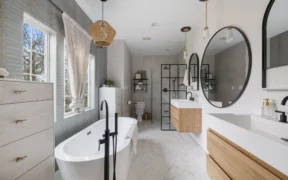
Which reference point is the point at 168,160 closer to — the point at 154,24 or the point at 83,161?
the point at 83,161

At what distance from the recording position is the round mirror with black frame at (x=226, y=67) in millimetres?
1541

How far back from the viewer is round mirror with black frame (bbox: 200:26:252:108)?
154 centimetres

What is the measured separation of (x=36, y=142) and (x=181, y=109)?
2.32 meters

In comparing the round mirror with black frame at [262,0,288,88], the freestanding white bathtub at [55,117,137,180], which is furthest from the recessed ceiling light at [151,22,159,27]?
the freestanding white bathtub at [55,117,137,180]

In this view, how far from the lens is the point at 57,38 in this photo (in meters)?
1.79

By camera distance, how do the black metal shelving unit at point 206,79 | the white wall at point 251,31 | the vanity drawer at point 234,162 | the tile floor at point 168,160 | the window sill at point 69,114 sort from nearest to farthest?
the vanity drawer at point 234,162 → the white wall at point 251,31 → the tile floor at point 168,160 → the window sill at point 69,114 → the black metal shelving unit at point 206,79

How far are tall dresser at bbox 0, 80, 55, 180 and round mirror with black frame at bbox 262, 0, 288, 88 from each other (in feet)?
6.26

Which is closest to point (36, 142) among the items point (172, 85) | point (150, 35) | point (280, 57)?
point (280, 57)

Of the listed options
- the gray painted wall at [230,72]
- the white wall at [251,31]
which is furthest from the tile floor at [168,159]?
the gray painted wall at [230,72]

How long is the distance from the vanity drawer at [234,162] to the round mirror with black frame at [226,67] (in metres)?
0.76

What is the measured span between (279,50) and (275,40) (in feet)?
0.36

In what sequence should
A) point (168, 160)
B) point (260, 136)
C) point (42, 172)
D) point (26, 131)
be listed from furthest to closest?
point (168, 160)
point (42, 172)
point (26, 131)
point (260, 136)

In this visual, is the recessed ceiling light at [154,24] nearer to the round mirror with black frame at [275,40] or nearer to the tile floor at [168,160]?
the round mirror with black frame at [275,40]

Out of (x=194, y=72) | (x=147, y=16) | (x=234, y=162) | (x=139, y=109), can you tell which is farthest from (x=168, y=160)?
(x=139, y=109)
